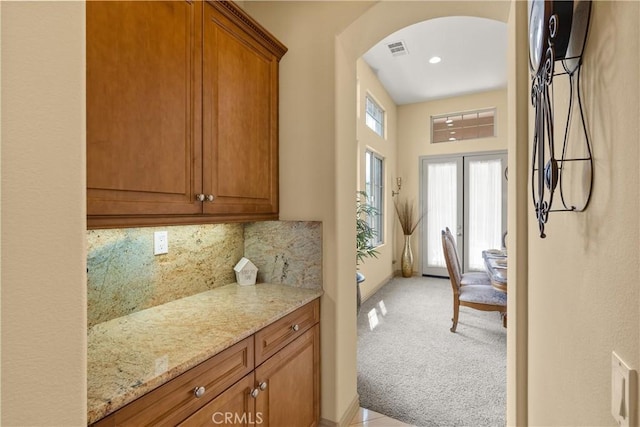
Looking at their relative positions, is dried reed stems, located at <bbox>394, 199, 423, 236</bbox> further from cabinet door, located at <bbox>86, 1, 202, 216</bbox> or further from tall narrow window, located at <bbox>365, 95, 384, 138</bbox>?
cabinet door, located at <bbox>86, 1, 202, 216</bbox>

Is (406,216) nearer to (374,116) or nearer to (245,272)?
(374,116)

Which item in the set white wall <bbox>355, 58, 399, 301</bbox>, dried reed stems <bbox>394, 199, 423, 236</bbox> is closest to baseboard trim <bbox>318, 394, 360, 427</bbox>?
white wall <bbox>355, 58, 399, 301</bbox>

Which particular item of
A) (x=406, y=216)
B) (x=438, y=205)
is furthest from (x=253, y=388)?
(x=438, y=205)

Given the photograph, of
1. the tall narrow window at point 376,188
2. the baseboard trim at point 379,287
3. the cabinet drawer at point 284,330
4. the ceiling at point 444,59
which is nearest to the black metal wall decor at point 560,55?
the cabinet drawer at point 284,330

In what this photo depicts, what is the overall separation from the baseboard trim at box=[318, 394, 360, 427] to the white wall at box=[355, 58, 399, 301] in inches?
92.5

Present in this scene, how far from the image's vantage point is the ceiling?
3.51m

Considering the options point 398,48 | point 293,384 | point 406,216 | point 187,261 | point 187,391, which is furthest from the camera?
point 406,216

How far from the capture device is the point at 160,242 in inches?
63.6

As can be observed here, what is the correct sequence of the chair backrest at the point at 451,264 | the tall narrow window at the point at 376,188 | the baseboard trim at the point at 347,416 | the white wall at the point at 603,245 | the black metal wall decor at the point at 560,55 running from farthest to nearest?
the tall narrow window at the point at 376,188
the chair backrest at the point at 451,264
the baseboard trim at the point at 347,416
the black metal wall decor at the point at 560,55
the white wall at the point at 603,245

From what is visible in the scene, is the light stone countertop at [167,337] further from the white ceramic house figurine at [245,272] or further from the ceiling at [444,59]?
the ceiling at [444,59]

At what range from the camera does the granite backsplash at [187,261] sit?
54.2 inches

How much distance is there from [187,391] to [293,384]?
0.72 metres

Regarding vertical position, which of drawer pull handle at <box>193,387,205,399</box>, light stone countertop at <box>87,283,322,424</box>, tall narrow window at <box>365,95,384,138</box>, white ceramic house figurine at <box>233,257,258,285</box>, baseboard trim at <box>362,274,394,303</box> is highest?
tall narrow window at <box>365,95,384,138</box>

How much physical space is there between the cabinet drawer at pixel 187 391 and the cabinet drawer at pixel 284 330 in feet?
0.22
